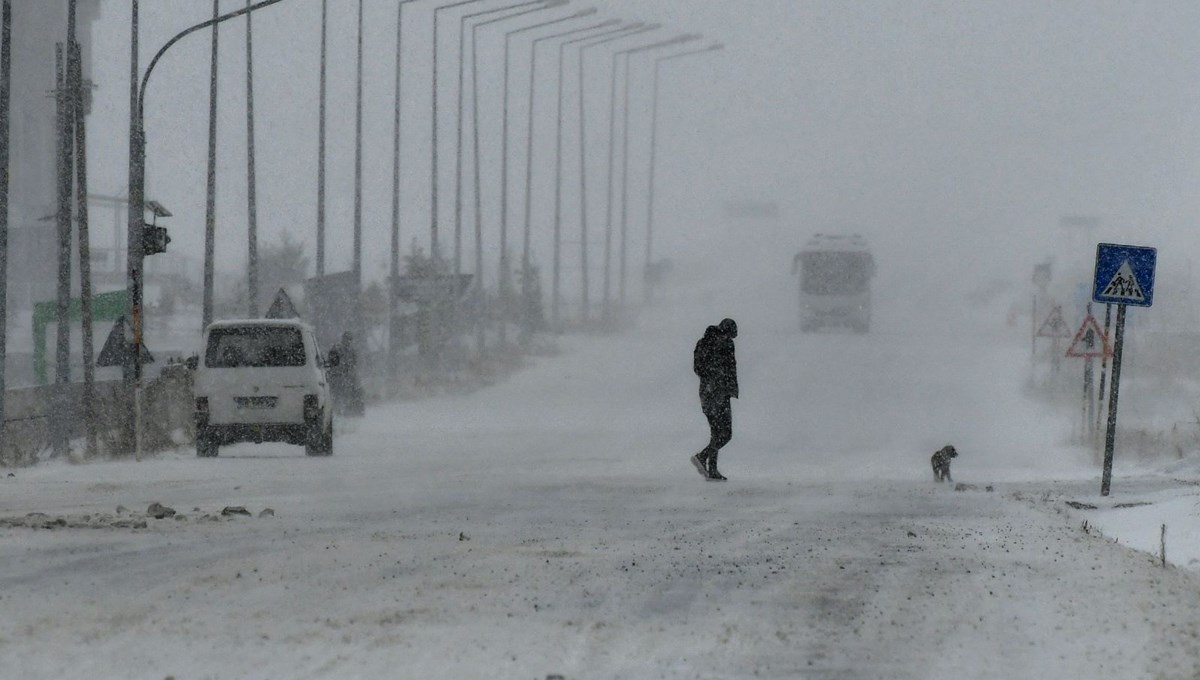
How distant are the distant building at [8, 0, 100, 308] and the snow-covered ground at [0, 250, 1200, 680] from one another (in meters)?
72.8

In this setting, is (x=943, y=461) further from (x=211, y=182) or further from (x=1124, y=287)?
(x=211, y=182)

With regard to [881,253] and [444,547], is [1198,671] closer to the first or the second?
[444,547]

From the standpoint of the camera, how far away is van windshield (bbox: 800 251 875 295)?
6300 cm

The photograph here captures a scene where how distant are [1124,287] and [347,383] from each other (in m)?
22.8

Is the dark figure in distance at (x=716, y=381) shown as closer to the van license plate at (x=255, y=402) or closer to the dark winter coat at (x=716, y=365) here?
the dark winter coat at (x=716, y=365)

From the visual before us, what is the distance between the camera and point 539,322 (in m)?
74.2

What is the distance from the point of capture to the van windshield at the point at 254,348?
79.3ft

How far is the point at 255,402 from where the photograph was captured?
2425cm

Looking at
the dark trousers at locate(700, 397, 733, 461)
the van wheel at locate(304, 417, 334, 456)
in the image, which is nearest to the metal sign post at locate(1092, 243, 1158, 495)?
the dark trousers at locate(700, 397, 733, 461)

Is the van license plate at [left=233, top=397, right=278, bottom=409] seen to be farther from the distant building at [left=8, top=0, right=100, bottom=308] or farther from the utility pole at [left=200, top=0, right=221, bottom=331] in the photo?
the distant building at [left=8, top=0, right=100, bottom=308]

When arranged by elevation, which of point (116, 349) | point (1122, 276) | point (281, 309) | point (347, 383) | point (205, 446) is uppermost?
point (1122, 276)

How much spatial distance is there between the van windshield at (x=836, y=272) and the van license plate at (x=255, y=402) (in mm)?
40490

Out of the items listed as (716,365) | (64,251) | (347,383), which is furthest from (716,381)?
(347,383)

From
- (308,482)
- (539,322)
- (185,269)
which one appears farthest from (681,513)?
(185,269)
